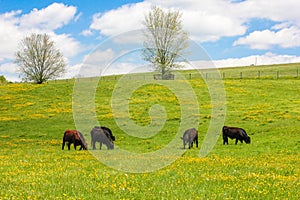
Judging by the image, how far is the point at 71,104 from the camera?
58.6 m

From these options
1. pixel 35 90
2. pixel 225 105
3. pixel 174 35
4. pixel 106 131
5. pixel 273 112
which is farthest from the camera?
pixel 174 35

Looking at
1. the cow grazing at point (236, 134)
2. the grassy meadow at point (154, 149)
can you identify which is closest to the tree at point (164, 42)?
the grassy meadow at point (154, 149)

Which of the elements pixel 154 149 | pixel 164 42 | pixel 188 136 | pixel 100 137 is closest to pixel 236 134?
pixel 188 136

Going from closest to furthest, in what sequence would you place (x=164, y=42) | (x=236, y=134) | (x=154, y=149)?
(x=154, y=149)
(x=236, y=134)
(x=164, y=42)

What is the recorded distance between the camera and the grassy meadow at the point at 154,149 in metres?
10.9

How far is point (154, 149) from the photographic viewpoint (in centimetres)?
2762

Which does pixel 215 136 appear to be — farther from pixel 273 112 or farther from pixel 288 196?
pixel 288 196

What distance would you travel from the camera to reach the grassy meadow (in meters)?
10.9

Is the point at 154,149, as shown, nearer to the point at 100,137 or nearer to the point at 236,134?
the point at 100,137

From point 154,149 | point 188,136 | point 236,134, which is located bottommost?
point 154,149

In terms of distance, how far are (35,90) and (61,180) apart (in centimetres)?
6321

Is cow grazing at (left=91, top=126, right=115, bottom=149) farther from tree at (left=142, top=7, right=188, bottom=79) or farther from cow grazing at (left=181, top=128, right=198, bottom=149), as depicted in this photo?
tree at (left=142, top=7, right=188, bottom=79)

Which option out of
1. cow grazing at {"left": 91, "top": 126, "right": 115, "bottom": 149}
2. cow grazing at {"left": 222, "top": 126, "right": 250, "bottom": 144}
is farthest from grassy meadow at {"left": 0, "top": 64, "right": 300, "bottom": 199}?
cow grazing at {"left": 91, "top": 126, "right": 115, "bottom": 149}

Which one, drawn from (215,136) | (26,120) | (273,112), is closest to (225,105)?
(273,112)
